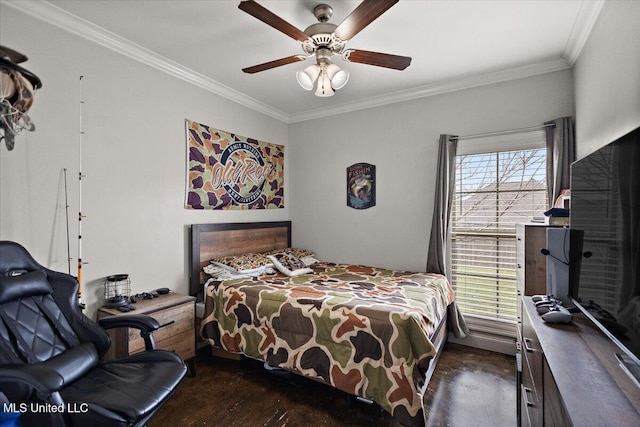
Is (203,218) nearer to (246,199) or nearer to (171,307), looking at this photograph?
(246,199)

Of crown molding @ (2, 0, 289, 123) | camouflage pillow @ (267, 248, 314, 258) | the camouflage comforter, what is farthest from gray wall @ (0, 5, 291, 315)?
camouflage pillow @ (267, 248, 314, 258)

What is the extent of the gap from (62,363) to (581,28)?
3.96 meters

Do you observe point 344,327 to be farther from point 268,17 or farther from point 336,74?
point 268,17

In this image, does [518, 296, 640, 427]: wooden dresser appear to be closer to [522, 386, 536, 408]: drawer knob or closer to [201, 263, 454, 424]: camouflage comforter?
[522, 386, 536, 408]: drawer knob

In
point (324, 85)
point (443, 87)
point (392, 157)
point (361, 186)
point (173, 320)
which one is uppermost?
point (443, 87)

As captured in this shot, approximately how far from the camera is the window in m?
2.94

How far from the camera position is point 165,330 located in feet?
7.80

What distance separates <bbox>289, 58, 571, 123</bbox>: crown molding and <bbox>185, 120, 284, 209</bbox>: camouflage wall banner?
82 cm

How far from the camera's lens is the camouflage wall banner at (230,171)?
3092 mm

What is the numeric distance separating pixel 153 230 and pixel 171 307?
74cm

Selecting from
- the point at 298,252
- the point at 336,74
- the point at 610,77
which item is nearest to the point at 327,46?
the point at 336,74

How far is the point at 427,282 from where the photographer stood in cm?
287

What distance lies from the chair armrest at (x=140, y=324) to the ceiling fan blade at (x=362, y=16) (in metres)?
2.10

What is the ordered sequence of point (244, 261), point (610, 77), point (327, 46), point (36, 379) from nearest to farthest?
point (36, 379) < point (610, 77) < point (327, 46) < point (244, 261)
